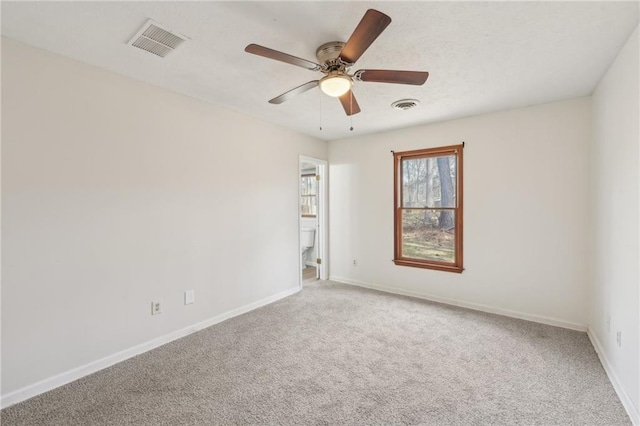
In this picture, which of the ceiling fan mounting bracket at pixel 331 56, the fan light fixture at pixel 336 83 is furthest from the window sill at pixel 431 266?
the ceiling fan mounting bracket at pixel 331 56

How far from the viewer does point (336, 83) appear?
2.00m

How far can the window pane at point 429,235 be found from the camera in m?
4.02

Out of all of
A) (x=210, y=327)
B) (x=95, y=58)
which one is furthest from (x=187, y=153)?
(x=210, y=327)

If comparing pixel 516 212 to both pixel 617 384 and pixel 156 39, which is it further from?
pixel 156 39

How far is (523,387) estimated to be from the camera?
7.05 feet

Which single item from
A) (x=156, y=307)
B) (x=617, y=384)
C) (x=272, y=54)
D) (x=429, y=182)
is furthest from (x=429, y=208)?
(x=156, y=307)

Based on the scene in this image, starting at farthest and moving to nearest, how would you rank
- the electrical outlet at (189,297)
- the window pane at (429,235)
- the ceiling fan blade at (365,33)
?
the window pane at (429,235)
the electrical outlet at (189,297)
the ceiling fan blade at (365,33)

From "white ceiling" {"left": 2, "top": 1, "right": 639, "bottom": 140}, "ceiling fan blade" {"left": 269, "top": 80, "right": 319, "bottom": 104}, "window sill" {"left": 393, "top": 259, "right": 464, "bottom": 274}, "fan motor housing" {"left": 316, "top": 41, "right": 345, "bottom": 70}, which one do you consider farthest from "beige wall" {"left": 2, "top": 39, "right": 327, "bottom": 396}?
"window sill" {"left": 393, "top": 259, "right": 464, "bottom": 274}

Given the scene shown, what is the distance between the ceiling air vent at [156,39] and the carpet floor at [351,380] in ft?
8.15

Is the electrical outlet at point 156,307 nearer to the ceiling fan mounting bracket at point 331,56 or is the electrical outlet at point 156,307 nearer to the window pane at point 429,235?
the ceiling fan mounting bracket at point 331,56

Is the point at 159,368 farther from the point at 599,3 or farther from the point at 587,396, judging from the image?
the point at 599,3

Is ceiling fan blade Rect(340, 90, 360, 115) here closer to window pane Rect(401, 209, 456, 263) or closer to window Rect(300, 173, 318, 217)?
window pane Rect(401, 209, 456, 263)

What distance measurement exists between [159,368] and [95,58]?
8.27 ft

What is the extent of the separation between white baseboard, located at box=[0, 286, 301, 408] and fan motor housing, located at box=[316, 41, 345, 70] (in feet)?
9.34
